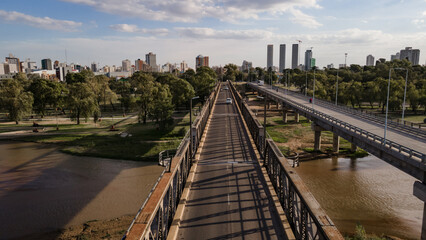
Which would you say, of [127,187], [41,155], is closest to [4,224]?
[127,187]

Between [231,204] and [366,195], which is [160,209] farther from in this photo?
[366,195]

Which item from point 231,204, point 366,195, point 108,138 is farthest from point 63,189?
point 366,195

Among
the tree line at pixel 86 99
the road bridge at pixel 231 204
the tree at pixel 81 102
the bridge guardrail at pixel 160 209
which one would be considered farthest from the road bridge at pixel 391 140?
the tree at pixel 81 102

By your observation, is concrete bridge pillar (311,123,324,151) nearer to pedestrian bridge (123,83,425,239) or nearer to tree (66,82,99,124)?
pedestrian bridge (123,83,425,239)

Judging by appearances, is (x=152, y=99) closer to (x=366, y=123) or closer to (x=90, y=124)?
(x=90, y=124)

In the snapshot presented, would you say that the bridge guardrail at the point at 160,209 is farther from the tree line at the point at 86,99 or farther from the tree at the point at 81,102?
the tree at the point at 81,102

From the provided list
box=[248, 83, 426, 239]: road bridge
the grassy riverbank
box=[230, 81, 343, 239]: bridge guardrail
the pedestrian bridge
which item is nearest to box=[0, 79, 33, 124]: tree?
the grassy riverbank
